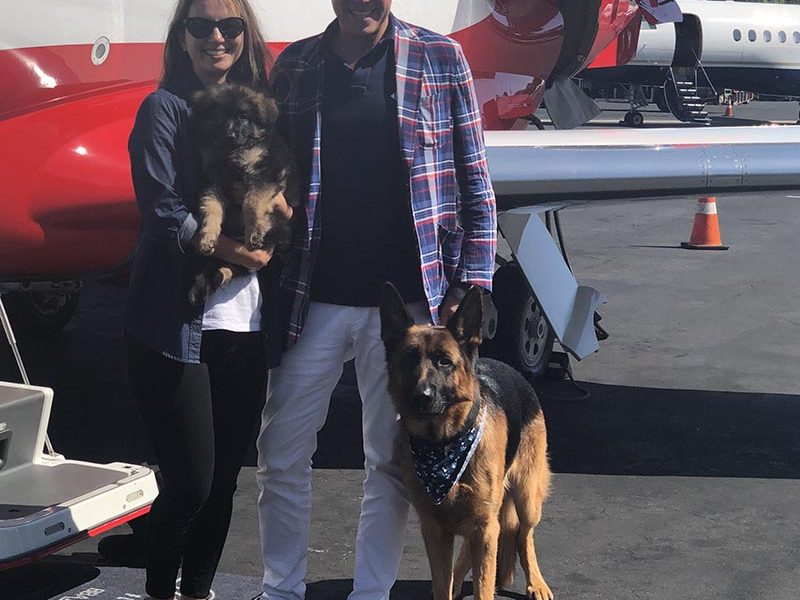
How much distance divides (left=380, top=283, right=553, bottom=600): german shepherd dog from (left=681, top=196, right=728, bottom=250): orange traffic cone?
29.9 ft

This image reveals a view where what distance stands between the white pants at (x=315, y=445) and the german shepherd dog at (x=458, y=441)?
0.29 ft

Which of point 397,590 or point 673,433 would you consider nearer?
point 397,590

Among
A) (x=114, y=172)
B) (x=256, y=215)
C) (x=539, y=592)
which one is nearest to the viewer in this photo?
(x=256, y=215)

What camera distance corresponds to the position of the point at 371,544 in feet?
12.1

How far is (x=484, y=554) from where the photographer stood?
3.70 meters

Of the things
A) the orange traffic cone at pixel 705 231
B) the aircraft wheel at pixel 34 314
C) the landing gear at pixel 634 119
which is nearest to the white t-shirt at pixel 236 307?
the aircraft wheel at pixel 34 314

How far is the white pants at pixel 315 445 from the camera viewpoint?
359 cm

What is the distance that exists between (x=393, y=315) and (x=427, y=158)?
47cm

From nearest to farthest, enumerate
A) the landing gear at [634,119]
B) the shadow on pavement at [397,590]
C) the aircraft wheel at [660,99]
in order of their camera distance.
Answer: the shadow on pavement at [397,590]
the landing gear at [634,119]
the aircraft wheel at [660,99]

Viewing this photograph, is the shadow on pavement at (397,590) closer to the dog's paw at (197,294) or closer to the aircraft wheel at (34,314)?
the dog's paw at (197,294)

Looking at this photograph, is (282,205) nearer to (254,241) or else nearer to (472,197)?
(254,241)

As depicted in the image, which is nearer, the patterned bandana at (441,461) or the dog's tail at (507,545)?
the patterned bandana at (441,461)

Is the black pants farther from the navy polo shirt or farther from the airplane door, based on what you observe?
the airplane door

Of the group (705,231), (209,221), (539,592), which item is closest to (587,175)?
(539,592)
